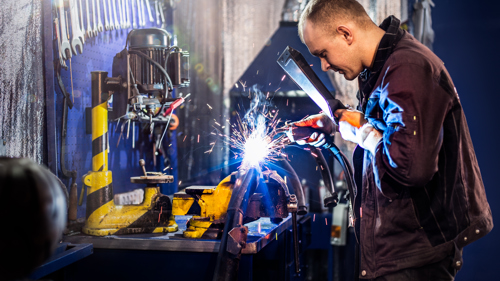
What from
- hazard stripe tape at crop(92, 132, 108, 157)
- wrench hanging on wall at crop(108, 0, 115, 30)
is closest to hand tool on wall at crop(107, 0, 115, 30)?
wrench hanging on wall at crop(108, 0, 115, 30)

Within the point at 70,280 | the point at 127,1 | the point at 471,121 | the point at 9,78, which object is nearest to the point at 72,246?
the point at 70,280

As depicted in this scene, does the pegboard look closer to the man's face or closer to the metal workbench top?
the metal workbench top

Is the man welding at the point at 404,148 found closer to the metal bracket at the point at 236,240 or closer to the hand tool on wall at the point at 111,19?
the metal bracket at the point at 236,240

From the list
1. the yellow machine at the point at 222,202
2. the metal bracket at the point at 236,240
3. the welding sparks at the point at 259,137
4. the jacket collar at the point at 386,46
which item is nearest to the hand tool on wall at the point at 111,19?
the welding sparks at the point at 259,137

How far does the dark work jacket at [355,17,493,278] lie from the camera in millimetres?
1101

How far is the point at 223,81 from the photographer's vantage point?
4445mm

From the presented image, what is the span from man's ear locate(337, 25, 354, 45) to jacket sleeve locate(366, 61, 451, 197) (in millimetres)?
215

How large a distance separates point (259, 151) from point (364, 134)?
83 cm

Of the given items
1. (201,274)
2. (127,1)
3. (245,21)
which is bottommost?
(201,274)

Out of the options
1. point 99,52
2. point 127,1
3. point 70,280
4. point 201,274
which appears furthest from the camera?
point 127,1

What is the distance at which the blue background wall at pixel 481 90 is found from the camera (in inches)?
120

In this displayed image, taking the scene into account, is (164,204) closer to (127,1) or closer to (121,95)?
(121,95)

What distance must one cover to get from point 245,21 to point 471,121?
2603mm

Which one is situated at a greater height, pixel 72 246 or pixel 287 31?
pixel 287 31
